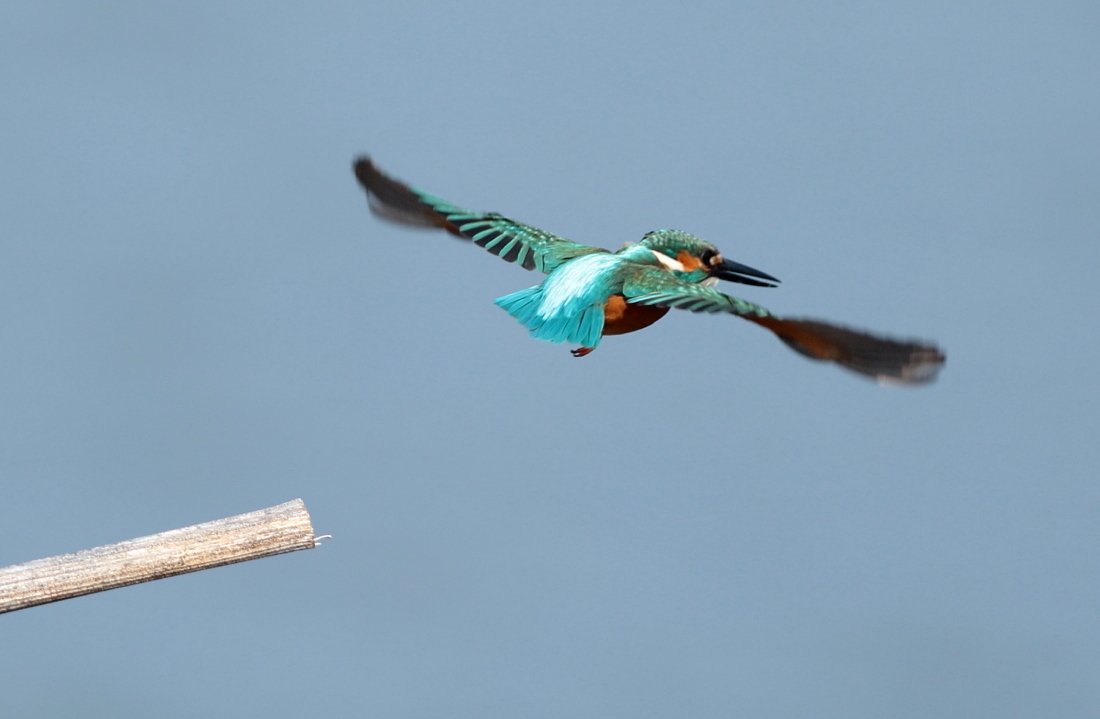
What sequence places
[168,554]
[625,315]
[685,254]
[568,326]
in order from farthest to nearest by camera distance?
1. [685,254]
2. [625,315]
3. [568,326]
4. [168,554]

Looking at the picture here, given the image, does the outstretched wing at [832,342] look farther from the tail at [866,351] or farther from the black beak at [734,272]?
the black beak at [734,272]

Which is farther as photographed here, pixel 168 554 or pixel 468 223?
pixel 468 223

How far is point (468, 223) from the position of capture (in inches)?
124

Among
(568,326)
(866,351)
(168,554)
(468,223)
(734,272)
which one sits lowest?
(168,554)

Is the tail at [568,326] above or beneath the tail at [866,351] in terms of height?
above

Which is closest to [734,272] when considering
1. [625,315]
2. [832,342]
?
[625,315]

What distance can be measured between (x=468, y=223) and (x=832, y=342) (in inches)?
36.9

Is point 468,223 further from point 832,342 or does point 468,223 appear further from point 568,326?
point 832,342

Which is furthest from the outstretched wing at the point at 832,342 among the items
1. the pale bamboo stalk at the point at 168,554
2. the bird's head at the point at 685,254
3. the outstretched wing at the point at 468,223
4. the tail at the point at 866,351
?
the pale bamboo stalk at the point at 168,554

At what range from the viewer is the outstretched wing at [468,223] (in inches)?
119

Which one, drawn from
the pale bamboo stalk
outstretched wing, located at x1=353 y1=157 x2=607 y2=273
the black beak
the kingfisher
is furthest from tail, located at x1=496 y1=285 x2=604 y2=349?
the pale bamboo stalk

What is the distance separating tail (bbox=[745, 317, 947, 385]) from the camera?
2514mm

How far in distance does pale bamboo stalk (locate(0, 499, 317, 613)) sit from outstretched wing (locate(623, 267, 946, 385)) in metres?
0.79

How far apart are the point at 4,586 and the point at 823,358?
1.54 metres
